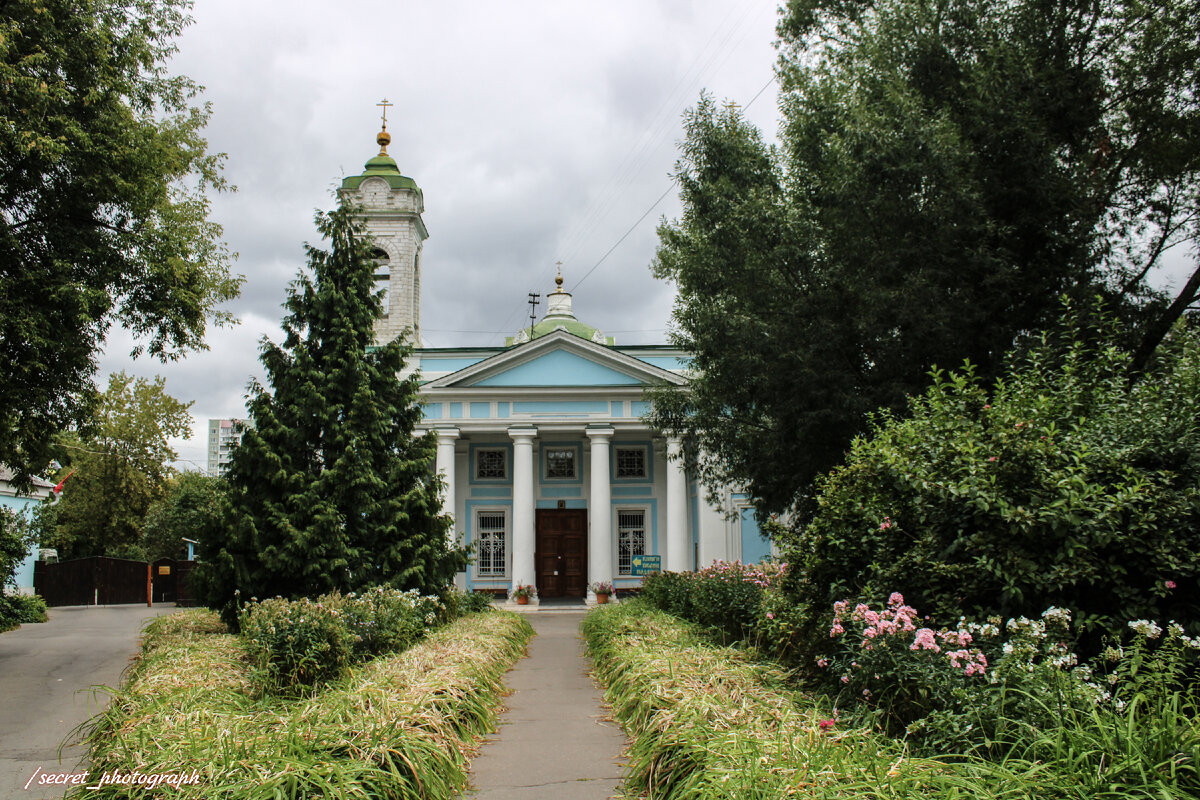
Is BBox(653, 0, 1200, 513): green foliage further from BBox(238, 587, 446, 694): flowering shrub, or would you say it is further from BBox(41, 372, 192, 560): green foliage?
BBox(41, 372, 192, 560): green foliage

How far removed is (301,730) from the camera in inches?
209

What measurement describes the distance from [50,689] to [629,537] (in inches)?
767

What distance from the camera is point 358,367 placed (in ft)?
39.9

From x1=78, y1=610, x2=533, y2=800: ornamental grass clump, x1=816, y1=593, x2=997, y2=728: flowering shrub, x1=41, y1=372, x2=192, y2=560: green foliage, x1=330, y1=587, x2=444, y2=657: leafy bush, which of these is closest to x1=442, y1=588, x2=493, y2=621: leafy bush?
x1=330, y1=587, x2=444, y2=657: leafy bush

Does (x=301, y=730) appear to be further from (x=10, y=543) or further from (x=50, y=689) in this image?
(x=10, y=543)

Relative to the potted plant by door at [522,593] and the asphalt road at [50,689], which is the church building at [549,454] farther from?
the asphalt road at [50,689]

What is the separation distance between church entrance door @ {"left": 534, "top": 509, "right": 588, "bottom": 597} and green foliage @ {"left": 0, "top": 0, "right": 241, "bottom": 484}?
1710cm

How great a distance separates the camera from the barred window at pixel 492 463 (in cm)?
2838

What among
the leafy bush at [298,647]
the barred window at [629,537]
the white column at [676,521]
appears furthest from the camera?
the barred window at [629,537]

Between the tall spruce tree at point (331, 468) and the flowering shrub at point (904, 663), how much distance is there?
25.0ft

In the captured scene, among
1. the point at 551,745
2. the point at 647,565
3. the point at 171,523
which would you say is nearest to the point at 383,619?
the point at 551,745

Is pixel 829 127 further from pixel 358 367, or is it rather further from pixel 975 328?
pixel 358 367

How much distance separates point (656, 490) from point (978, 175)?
1890cm

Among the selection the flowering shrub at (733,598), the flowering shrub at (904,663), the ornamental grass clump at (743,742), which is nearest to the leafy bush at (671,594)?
the flowering shrub at (733,598)
